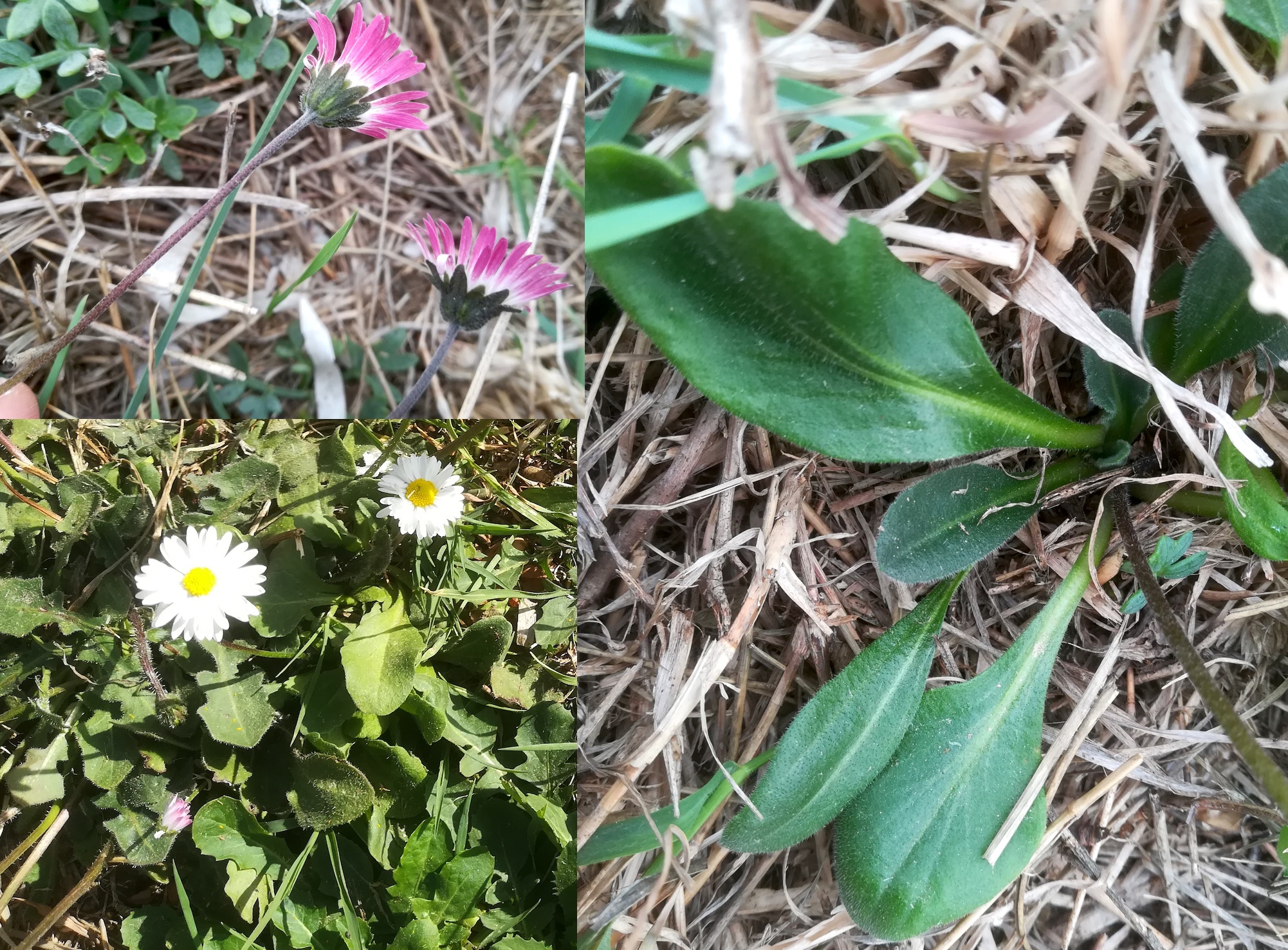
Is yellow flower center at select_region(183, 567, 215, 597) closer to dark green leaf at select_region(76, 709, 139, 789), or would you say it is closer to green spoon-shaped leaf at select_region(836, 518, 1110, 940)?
dark green leaf at select_region(76, 709, 139, 789)

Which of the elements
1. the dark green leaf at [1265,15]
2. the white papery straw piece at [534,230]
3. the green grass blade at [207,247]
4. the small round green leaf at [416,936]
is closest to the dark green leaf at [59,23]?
the green grass blade at [207,247]

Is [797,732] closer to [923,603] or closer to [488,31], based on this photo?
[923,603]

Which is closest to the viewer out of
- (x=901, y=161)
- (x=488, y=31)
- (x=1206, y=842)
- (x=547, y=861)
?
(x=901, y=161)

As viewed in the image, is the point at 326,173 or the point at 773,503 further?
the point at 326,173

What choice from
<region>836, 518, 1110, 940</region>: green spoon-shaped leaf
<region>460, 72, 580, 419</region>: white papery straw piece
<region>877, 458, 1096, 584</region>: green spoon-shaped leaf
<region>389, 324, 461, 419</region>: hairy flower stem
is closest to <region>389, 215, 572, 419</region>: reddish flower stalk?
<region>389, 324, 461, 419</region>: hairy flower stem

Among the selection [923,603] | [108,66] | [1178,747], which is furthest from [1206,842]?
[108,66]

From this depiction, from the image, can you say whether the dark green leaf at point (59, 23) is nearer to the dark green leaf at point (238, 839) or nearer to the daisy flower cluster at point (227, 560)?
the daisy flower cluster at point (227, 560)

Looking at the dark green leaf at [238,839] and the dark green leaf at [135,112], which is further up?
the dark green leaf at [135,112]

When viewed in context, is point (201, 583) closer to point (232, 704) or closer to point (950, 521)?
point (232, 704)
